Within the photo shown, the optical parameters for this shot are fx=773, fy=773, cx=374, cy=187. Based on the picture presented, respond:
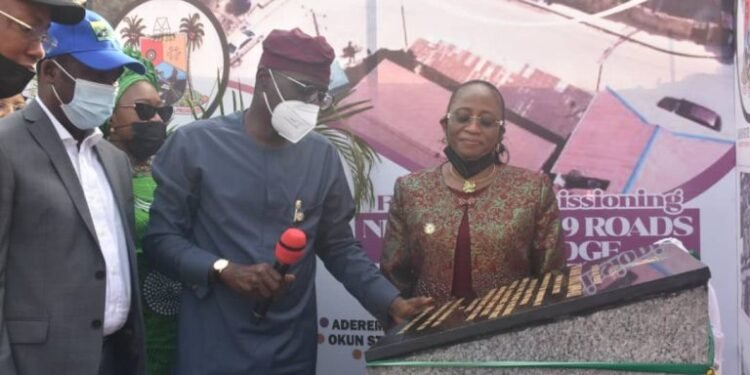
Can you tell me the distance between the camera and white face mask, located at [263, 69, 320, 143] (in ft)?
7.77

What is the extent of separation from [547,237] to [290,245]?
1006 millimetres

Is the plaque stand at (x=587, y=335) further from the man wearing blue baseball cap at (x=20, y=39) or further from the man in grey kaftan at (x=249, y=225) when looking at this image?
the man wearing blue baseball cap at (x=20, y=39)

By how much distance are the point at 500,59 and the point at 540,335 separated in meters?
1.63

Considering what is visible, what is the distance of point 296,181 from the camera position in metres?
2.37

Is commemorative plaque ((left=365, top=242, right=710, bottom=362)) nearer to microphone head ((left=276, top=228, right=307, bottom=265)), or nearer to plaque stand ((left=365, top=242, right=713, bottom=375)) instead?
plaque stand ((left=365, top=242, right=713, bottom=375))

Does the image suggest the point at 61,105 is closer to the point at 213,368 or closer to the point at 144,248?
the point at 144,248

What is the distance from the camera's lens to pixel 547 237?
252 cm

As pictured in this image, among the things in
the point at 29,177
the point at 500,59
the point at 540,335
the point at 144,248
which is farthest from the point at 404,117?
the point at 540,335

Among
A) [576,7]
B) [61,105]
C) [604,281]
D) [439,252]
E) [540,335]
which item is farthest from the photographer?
[576,7]

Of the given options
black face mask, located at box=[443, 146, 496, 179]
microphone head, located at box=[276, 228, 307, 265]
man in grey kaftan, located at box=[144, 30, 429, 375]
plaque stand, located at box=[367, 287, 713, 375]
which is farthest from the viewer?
black face mask, located at box=[443, 146, 496, 179]

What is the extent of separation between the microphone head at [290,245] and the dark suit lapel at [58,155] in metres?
0.50

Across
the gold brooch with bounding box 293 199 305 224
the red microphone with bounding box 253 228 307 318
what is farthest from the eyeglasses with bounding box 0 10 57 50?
the gold brooch with bounding box 293 199 305 224

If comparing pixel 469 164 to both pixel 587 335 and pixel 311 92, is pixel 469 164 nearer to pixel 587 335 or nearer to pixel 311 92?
pixel 311 92

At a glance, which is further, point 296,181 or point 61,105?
point 296,181
